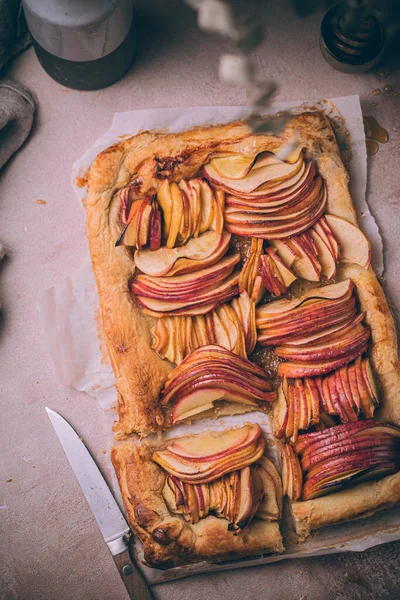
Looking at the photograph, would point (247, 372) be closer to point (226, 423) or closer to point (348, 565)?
point (226, 423)

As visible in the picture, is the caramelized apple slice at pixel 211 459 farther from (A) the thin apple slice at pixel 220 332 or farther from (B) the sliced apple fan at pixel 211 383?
(A) the thin apple slice at pixel 220 332

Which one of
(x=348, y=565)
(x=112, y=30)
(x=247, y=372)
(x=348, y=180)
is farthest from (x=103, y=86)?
(x=348, y=565)

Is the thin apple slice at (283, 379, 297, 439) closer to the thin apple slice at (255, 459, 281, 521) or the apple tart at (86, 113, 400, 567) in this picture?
the apple tart at (86, 113, 400, 567)

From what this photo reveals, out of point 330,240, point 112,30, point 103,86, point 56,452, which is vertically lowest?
point 56,452

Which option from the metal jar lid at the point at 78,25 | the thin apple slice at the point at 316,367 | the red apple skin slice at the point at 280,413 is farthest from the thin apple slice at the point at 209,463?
the metal jar lid at the point at 78,25

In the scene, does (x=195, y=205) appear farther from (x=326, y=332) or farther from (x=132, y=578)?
(x=132, y=578)

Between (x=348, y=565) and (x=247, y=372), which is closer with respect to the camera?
(x=247, y=372)

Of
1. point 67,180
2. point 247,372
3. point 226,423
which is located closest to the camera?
point 247,372
